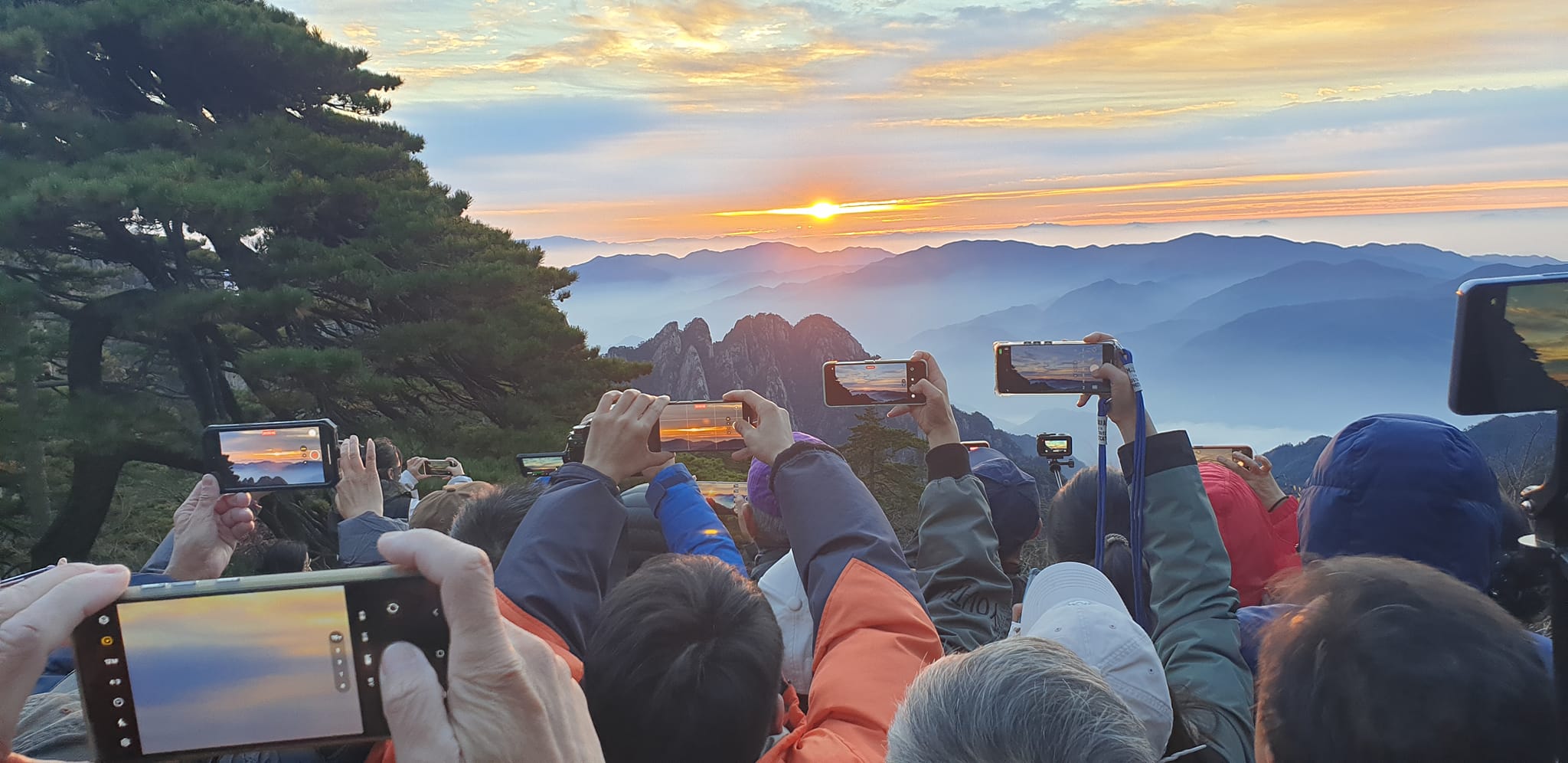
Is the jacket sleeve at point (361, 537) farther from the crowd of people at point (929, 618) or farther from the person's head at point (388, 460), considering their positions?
the person's head at point (388, 460)

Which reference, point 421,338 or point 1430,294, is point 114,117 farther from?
point 1430,294

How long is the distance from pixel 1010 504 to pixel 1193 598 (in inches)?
50.5

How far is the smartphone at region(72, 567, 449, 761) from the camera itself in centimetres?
106

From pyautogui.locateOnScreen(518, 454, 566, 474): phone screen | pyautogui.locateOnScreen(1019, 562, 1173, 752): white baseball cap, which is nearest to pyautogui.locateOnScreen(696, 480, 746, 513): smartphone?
pyautogui.locateOnScreen(518, 454, 566, 474): phone screen

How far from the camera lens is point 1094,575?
201cm

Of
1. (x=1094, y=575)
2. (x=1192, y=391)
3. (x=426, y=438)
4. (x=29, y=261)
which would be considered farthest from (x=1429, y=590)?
(x=1192, y=391)

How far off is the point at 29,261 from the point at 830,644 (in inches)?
558

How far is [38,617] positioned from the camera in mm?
1012

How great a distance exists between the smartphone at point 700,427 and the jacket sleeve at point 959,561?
622 millimetres

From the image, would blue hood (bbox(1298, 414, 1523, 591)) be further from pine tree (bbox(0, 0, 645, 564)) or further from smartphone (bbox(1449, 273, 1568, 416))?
pine tree (bbox(0, 0, 645, 564))

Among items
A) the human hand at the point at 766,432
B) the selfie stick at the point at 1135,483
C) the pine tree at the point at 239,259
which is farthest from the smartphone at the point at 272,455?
the pine tree at the point at 239,259

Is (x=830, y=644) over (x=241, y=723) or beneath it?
beneath

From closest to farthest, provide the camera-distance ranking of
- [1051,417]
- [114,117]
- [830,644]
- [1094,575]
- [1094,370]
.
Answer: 1. [830,644]
2. [1094,575]
3. [1094,370]
4. [114,117]
5. [1051,417]

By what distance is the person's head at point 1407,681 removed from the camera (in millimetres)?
1163
